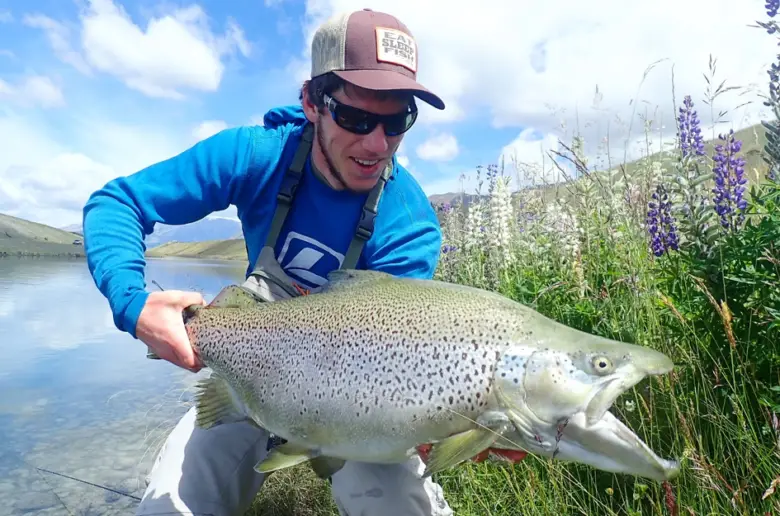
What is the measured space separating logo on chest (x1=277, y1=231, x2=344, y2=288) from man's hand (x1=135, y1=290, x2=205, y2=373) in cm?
77

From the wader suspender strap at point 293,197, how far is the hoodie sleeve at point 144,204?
25cm

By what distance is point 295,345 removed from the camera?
258 cm

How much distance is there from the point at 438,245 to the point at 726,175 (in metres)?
1.72

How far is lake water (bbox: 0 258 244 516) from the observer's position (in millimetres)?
5422

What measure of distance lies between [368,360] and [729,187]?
2.29 meters

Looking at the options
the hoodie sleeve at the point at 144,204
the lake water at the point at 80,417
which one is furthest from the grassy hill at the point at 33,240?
the hoodie sleeve at the point at 144,204

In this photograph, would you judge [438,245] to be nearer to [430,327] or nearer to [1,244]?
[430,327]

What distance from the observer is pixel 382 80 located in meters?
3.04

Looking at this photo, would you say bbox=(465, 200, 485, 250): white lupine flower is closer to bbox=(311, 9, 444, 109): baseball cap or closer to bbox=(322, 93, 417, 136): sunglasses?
bbox=(311, 9, 444, 109): baseball cap

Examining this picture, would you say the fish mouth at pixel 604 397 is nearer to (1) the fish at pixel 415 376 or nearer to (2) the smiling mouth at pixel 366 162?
(1) the fish at pixel 415 376

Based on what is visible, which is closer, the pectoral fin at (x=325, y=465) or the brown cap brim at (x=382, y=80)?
the pectoral fin at (x=325, y=465)

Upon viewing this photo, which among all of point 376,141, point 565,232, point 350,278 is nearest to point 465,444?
point 350,278

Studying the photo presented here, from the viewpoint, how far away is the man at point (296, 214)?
2881mm

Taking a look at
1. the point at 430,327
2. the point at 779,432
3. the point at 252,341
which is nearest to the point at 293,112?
the point at 252,341
